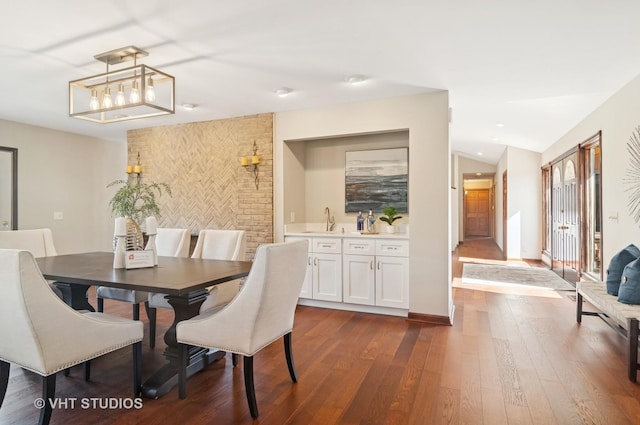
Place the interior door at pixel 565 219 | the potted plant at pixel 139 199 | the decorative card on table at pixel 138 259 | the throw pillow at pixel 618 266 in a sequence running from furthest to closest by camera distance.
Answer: the interior door at pixel 565 219
the potted plant at pixel 139 199
the throw pillow at pixel 618 266
the decorative card on table at pixel 138 259

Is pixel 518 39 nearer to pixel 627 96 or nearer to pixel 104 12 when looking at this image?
pixel 627 96

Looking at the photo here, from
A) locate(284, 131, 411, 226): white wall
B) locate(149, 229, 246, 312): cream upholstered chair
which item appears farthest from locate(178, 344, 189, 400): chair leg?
locate(284, 131, 411, 226): white wall

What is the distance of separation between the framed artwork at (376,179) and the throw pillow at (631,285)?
2161 millimetres

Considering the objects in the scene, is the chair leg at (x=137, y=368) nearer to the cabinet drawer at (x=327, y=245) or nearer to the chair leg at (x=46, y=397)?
the chair leg at (x=46, y=397)

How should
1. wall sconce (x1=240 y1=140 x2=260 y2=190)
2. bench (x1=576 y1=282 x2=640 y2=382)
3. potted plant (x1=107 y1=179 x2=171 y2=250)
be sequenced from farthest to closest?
potted plant (x1=107 y1=179 x2=171 y2=250) < wall sconce (x1=240 y1=140 x2=260 y2=190) < bench (x1=576 y1=282 x2=640 y2=382)

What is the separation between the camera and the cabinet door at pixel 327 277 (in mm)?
4223

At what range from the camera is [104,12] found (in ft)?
7.34

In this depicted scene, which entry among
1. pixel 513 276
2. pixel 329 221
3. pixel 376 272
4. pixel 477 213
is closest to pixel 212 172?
pixel 329 221

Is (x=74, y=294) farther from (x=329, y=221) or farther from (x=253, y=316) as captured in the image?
(x=329, y=221)

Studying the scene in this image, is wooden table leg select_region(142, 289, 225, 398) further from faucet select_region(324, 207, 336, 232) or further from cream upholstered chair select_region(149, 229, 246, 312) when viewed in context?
faucet select_region(324, 207, 336, 232)

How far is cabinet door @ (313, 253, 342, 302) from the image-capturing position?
422 centimetres

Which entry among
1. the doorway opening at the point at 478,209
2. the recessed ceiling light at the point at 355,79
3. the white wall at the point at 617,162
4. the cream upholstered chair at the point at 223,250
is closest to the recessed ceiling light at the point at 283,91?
the recessed ceiling light at the point at 355,79
